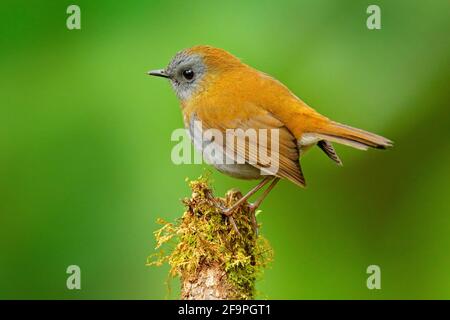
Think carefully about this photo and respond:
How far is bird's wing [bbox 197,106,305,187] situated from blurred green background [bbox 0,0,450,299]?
16.7 inches

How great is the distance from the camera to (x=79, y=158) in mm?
5301

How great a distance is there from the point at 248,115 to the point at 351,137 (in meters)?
0.56

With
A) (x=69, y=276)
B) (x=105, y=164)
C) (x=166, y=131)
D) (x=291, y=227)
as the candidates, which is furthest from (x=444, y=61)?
(x=69, y=276)

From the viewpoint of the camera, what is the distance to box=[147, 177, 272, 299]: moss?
4.05 metres

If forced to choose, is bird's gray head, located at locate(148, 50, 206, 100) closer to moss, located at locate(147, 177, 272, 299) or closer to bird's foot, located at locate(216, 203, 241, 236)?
moss, located at locate(147, 177, 272, 299)

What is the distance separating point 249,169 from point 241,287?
907 millimetres

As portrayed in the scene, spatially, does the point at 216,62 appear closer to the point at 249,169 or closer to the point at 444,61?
the point at 249,169

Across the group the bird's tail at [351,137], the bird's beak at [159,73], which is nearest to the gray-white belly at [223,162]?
the bird's tail at [351,137]

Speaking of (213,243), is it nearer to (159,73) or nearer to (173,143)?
(173,143)

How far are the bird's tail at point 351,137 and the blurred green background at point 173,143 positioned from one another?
26.7 inches

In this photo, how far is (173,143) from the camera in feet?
16.9

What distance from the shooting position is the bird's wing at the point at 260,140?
182 inches

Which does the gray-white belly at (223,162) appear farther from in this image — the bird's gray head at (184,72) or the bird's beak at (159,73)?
the bird's beak at (159,73)

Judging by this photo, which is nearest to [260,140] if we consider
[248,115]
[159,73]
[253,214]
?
[248,115]
